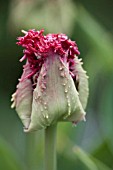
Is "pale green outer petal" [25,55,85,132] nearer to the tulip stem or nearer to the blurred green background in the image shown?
the tulip stem

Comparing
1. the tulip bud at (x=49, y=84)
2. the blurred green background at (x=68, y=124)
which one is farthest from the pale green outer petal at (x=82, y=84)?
the blurred green background at (x=68, y=124)

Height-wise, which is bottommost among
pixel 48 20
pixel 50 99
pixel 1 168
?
pixel 1 168

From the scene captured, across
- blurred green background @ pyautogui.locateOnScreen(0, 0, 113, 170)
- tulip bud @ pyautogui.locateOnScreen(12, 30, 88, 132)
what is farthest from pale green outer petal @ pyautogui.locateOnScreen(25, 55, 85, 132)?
blurred green background @ pyautogui.locateOnScreen(0, 0, 113, 170)

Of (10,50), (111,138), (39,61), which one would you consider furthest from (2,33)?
(39,61)

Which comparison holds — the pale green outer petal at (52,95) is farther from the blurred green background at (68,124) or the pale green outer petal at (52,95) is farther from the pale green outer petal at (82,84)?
the blurred green background at (68,124)

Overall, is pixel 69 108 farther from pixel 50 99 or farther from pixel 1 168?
pixel 1 168
